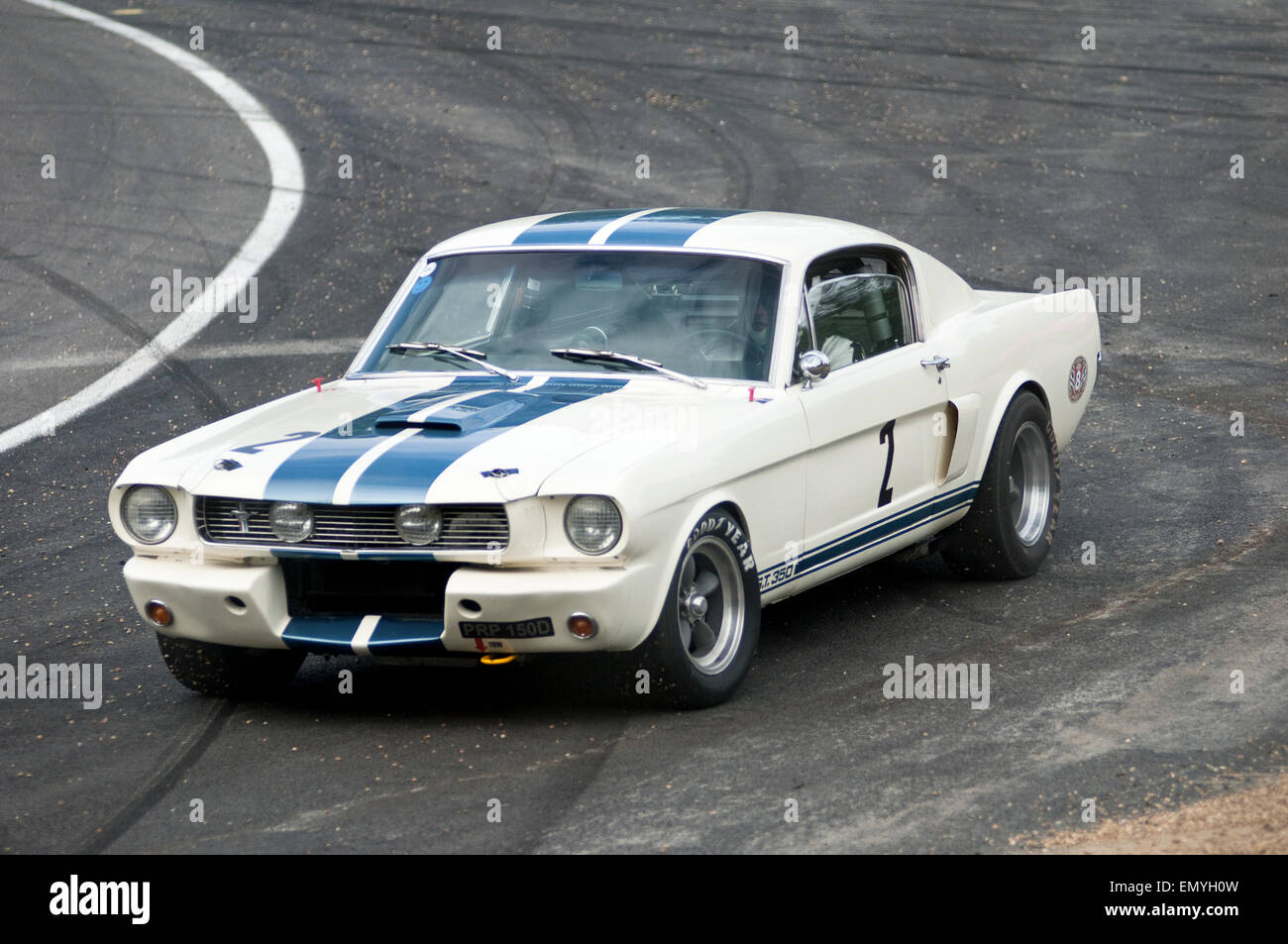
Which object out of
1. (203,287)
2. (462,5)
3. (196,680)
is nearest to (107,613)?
(196,680)

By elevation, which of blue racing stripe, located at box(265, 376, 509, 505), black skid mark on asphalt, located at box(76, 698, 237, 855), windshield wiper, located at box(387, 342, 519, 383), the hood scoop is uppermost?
windshield wiper, located at box(387, 342, 519, 383)

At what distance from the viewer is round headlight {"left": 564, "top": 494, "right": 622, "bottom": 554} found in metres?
5.54

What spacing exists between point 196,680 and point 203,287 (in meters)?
8.18

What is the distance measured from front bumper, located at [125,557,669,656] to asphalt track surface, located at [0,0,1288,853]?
34 cm

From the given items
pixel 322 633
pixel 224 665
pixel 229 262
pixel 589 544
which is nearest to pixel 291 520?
pixel 322 633

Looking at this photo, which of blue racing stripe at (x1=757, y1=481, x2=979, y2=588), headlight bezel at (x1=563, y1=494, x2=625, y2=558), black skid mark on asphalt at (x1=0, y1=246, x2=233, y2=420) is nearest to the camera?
headlight bezel at (x1=563, y1=494, x2=625, y2=558)

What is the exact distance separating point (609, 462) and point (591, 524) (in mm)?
200

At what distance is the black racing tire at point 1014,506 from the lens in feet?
24.8

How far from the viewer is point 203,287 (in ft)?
45.9

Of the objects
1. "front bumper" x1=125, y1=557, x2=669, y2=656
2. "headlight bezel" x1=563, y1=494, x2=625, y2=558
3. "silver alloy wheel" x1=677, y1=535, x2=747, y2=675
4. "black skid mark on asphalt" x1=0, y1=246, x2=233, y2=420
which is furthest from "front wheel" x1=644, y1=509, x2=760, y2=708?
"black skid mark on asphalt" x1=0, y1=246, x2=233, y2=420

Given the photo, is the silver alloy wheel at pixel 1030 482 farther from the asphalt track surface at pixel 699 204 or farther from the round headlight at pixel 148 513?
the round headlight at pixel 148 513

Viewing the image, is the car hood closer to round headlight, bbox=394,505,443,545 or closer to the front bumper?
round headlight, bbox=394,505,443,545

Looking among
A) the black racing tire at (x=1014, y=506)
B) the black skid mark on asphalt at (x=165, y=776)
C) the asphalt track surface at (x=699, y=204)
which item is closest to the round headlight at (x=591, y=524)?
the asphalt track surface at (x=699, y=204)
